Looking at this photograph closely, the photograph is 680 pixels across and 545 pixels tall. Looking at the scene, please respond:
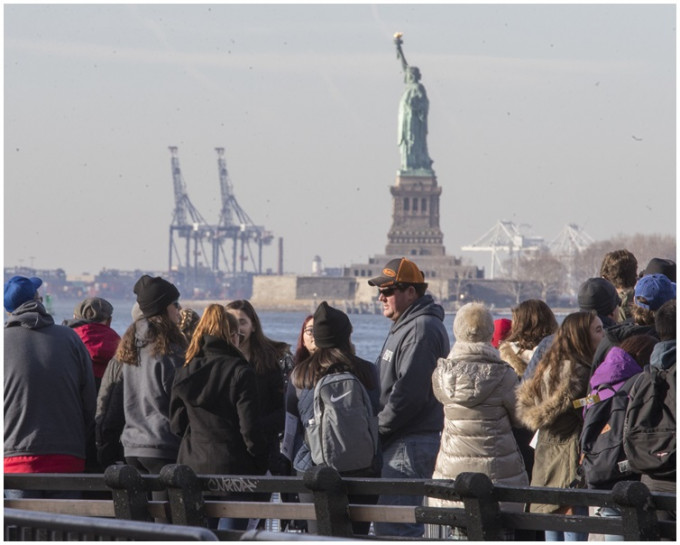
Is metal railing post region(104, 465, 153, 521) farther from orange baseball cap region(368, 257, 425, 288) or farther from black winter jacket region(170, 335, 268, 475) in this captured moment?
orange baseball cap region(368, 257, 425, 288)

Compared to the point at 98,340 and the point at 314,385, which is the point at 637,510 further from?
the point at 98,340

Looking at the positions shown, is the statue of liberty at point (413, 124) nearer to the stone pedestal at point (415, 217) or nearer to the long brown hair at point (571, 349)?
the stone pedestal at point (415, 217)

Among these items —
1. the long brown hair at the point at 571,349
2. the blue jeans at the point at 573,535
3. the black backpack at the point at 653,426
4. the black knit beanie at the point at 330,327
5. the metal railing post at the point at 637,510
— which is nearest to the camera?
the metal railing post at the point at 637,510

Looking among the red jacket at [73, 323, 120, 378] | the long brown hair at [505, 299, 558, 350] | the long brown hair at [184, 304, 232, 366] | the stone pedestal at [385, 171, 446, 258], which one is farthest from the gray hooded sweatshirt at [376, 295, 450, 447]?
the stone pedestal at [385, 171, 446, 258]

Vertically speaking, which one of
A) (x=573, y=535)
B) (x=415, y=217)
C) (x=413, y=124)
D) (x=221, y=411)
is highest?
(x=413, y=124)

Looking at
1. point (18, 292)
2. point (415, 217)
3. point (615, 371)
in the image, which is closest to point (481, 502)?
point (615, 371)

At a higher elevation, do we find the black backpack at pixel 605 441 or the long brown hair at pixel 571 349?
the long brown hair at pixel 571 349

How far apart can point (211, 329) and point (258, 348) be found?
24.3 inches

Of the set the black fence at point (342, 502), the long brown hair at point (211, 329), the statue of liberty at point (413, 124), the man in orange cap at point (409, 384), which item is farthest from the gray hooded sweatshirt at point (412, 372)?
the statue of liberty at point (413, 124)

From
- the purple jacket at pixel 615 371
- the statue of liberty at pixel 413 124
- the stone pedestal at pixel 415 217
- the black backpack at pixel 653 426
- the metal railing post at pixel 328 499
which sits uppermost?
the statue of liberty at pixel 413 124

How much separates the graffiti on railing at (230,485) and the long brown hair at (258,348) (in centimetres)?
106

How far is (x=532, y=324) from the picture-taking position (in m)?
6.66

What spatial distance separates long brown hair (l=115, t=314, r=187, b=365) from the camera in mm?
Answer: 6328

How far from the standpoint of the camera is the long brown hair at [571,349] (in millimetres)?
5906
